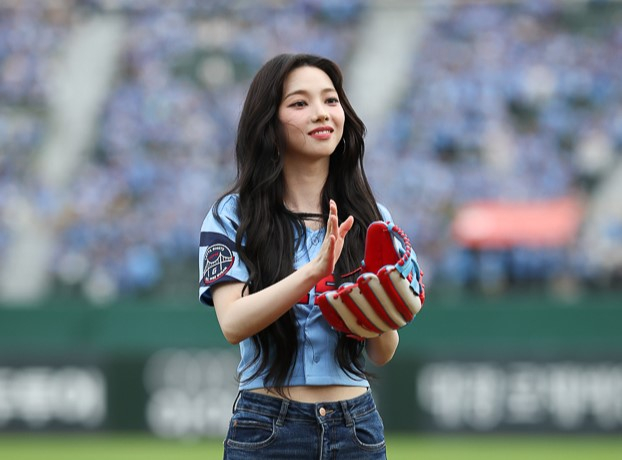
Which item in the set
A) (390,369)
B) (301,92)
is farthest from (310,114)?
(390,369)

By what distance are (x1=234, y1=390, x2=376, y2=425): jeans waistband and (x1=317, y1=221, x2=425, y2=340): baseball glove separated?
215 millimetres

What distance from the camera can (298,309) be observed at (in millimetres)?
3285

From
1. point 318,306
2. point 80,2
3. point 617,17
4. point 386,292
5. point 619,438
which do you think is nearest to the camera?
point 386,292

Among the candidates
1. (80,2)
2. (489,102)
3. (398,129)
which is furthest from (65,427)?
(80,2)

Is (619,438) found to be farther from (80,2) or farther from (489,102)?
(80,2)

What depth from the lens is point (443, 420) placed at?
12.6m

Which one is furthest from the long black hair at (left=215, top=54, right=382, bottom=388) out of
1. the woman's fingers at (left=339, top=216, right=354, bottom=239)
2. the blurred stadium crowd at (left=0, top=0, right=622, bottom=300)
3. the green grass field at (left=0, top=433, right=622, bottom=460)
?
the blurred stadium crowd at (left=0, top=0, right=622, bottom=300)

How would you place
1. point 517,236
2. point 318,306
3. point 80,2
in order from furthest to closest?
1. point 80,2
2. point 517,236
3. point 318,306

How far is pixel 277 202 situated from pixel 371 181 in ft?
42.9

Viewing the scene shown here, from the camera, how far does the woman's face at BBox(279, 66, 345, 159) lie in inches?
132

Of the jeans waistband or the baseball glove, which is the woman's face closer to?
the baseball glove

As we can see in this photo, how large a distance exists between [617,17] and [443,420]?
9461mm

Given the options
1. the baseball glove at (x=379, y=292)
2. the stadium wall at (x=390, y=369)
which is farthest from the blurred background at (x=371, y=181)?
the baseball glove at (x=379, y=292)

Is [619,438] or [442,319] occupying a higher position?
[442,319]
